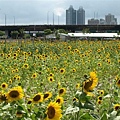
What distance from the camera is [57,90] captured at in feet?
12.6

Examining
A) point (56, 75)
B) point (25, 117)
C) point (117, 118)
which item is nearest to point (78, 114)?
point (117, 118)

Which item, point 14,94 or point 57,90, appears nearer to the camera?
point 14,94

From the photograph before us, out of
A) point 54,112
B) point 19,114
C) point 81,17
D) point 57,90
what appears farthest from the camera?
point 81,17

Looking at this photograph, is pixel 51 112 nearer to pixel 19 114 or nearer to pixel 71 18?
pixel 19 114

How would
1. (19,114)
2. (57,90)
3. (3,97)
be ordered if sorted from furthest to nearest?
(57,90) < (3,97) < (19,114)

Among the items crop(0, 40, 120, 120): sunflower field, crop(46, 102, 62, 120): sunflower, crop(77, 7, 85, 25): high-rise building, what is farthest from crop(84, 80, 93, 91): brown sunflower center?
crop(77, 7, 85, 25): high-rise building

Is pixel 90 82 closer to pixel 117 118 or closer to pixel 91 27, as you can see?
pixel 117 118

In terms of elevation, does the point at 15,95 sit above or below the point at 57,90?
above

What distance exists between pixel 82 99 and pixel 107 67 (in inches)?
231

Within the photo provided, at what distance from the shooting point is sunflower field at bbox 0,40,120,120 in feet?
5.77

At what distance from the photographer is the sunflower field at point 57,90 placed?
69.2 inches

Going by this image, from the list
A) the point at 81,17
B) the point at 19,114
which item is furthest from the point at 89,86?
the point at 81,17

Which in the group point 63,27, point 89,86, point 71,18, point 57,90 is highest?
point 71,18

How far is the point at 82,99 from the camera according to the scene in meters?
1.73
